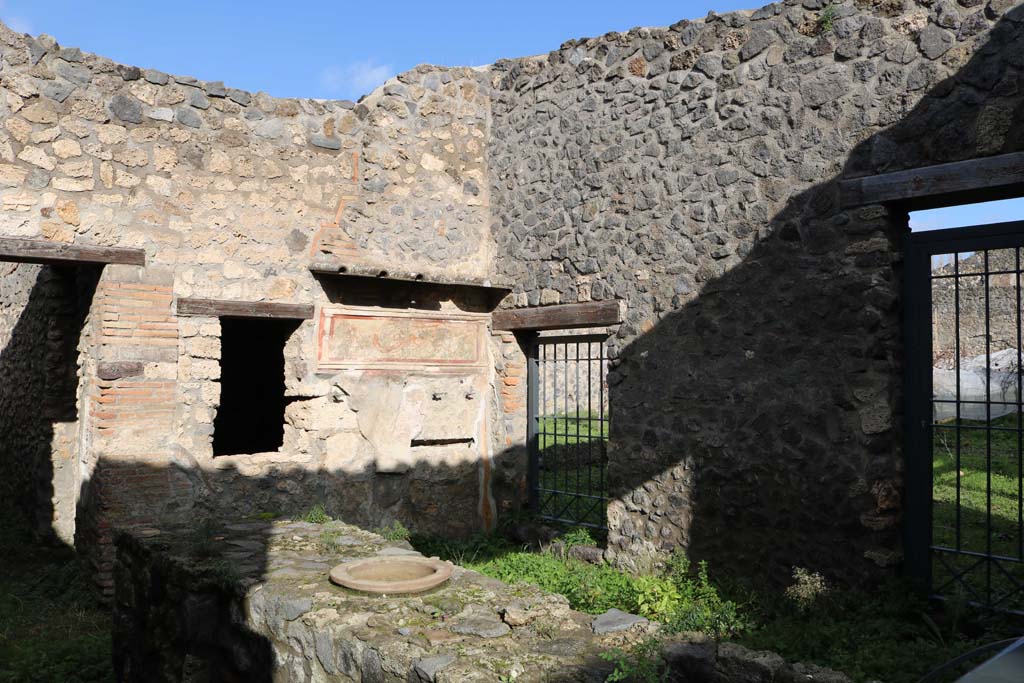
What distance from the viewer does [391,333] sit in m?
7.49

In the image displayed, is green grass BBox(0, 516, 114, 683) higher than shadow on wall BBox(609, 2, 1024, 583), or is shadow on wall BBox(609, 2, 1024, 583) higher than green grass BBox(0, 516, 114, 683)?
shadow on wall BBox(609, 2, 1024, 583)

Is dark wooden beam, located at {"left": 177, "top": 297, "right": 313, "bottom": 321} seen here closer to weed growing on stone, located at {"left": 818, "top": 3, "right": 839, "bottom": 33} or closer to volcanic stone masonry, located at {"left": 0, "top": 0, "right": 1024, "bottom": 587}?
volcanic stone masonry, located at {"left": 0, "top": 0, "right": 1024, "bottom": 587}

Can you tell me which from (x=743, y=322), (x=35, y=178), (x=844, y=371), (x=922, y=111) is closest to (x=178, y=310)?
(x=35, y=178)

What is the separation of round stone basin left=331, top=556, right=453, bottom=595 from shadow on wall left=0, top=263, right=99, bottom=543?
366cm

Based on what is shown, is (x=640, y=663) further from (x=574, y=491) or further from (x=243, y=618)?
(x=574, y=491)

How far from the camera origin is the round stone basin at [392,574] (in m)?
3.96

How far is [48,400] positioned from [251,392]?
3178mm

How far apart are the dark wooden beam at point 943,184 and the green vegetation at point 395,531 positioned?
4.70 metres

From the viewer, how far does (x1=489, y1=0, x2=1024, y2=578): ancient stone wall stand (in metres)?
5.17

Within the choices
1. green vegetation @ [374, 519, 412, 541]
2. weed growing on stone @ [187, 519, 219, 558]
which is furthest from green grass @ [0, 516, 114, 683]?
green vegetation @ [374, 519, 412, 541]

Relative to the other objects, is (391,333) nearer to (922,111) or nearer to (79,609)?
(79,609)

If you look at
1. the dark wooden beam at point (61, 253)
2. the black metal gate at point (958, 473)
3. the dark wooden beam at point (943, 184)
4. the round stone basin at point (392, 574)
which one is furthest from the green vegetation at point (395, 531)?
the dark wooden beam at point (943, 184)

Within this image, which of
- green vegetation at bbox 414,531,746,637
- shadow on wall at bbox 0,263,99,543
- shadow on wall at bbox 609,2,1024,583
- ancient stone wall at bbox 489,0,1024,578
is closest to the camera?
shadow on wall at bbox 609,2,1024,583

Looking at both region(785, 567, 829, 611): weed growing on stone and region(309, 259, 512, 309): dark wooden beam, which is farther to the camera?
region(309, 259, 512, 309): dark wooden beam
